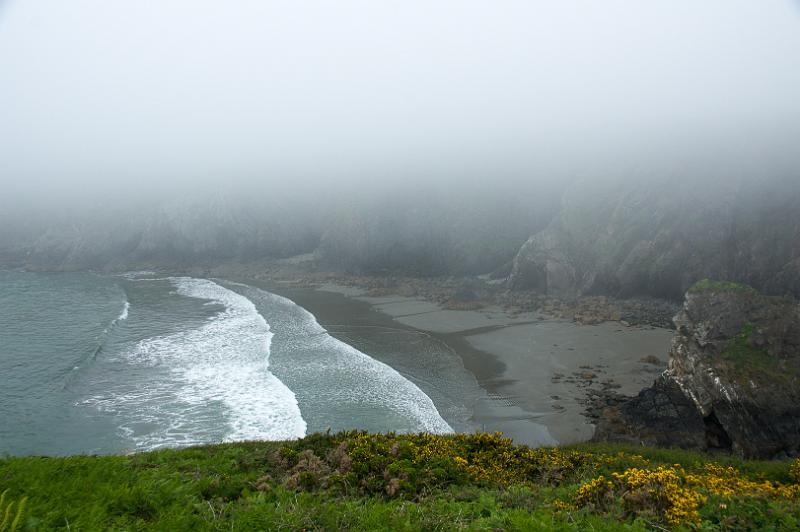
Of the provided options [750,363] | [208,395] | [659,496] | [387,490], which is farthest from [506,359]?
[659,496]

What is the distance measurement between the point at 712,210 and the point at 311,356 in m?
44.2

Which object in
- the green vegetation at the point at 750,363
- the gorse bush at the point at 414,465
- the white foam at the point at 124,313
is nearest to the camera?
the gorse bush at the point at 414,465

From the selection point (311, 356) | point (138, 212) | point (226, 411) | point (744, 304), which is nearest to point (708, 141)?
point (744, 304)

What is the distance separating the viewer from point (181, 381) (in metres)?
30.8

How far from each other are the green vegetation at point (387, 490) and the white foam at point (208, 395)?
410 inches

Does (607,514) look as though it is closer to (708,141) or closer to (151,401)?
(151,401)

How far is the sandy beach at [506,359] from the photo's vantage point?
25672 mm

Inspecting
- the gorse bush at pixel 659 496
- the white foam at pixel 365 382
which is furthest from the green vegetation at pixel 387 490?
the white foam at pixel 365 382

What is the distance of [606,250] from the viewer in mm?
55062

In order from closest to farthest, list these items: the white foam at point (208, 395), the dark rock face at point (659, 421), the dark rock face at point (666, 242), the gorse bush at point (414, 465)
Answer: the gorse bush at point (414, 465), the dark rock face at point (659, 421), the white foam at point (208, 395), the dark rock face at point (666, 242)

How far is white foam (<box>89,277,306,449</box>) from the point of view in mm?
23516

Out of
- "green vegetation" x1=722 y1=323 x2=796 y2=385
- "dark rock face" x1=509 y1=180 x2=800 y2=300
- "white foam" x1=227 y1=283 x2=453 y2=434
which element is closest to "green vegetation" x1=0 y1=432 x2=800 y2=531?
"green vegetation" x1=722 y1=323 x2=796 y2=385

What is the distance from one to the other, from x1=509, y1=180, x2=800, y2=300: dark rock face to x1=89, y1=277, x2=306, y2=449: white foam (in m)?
35.1

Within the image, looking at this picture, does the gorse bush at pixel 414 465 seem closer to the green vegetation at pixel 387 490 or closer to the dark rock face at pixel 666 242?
the green vegetation at pixel 387 490
